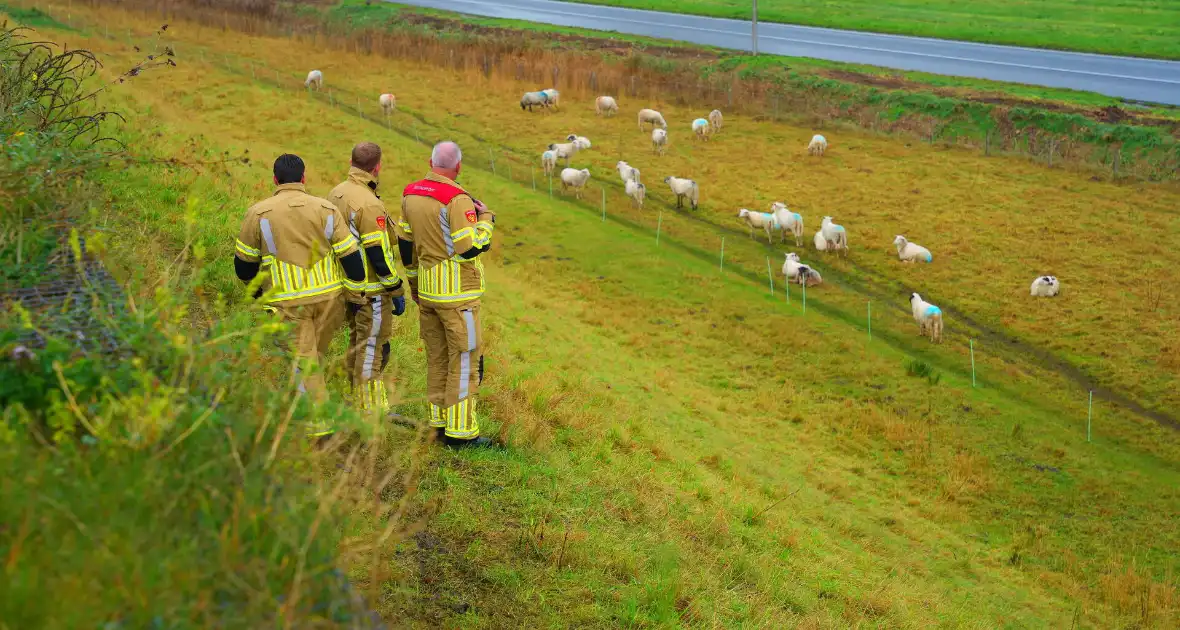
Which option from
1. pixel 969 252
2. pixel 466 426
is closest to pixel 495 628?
pixel 466 426

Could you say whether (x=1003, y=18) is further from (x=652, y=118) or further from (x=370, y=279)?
(x=370, y=279)

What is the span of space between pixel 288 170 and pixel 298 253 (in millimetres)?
691

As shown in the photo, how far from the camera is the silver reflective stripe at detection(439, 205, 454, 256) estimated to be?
8.00m

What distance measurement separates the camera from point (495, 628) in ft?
19.9

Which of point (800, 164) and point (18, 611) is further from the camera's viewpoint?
point (800, 164)

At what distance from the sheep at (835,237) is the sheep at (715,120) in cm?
1119

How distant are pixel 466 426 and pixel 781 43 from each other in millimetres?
39080

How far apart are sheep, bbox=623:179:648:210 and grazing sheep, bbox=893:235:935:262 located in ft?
22.5

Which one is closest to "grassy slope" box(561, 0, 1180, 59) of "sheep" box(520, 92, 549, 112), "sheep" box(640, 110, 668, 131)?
"sheep" box(640, 110, 668, 131)

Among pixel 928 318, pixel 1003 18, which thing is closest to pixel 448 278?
pixel 928 318

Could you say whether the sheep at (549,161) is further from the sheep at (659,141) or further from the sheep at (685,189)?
the sheep at (659,141)

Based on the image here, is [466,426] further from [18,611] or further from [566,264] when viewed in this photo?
[566,264]

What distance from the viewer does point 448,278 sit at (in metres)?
8.10

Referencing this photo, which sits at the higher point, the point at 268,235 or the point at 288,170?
the point at 288,170
